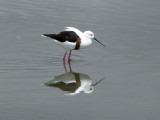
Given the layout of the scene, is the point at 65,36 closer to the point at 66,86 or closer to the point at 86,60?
the point at 86,60

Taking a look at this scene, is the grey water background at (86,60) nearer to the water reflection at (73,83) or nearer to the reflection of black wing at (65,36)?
the water reflection at (73,83)

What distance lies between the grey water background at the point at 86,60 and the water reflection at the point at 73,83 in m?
0.16

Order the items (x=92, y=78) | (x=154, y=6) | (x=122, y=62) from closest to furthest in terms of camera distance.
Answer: (x=92, y=78)
(x=122, y=62)
(x=154, y=6)

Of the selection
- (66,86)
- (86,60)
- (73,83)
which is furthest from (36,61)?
(66,86)

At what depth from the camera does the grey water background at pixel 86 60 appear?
29.5 ft

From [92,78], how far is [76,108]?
1.73m

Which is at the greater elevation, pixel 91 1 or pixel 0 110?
pixel 91 1

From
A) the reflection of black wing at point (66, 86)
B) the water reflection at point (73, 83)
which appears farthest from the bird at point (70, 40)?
the reflection of black wing at point (66, 86)

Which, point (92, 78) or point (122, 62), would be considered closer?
point (92, 78)

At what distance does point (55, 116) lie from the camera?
8.59m

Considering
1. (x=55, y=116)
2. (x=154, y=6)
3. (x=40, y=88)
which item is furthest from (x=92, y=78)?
(x=154, y=6)

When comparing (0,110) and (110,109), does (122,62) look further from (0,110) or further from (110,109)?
(0,110)

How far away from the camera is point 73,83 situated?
10.3 m

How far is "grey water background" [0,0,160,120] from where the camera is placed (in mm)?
8977
